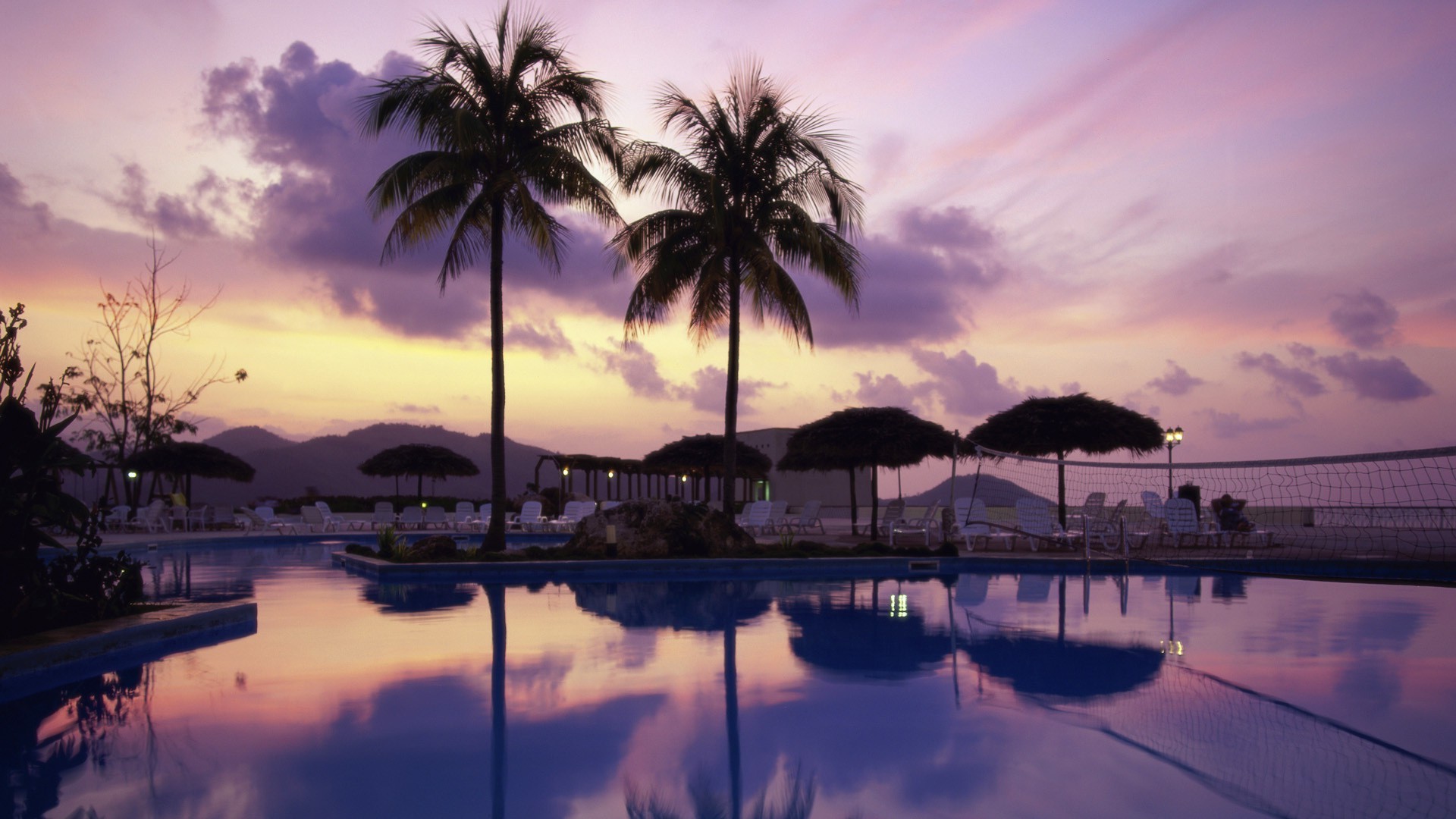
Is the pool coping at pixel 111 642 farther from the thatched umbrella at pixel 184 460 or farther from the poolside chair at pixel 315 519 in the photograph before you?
the thatched umbrella at pixel 184 460

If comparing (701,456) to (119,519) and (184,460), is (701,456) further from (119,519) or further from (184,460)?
(119,519)

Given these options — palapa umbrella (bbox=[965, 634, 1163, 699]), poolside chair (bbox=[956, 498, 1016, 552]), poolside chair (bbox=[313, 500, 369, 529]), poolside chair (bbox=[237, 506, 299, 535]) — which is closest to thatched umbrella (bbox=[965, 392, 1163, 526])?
poolside chair (bbox=[956, 498, 1016, 552])

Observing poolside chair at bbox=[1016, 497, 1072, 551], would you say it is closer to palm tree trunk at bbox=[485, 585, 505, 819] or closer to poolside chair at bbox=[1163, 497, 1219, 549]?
poolside chair at bbox=[1163, 497, 1219, 549]

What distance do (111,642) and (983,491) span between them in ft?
68.5

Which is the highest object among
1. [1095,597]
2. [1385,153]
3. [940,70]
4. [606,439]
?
[940,70]

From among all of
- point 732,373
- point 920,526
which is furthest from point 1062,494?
point 732,373

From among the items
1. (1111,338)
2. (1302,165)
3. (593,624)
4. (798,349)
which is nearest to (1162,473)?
(1111,338)

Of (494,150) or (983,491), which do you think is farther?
(983,491)

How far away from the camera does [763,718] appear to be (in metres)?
4.50

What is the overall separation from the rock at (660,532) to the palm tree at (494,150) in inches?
57.7

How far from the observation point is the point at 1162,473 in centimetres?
2403

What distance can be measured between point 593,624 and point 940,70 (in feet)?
36.7

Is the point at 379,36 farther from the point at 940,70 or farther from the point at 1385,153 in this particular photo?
the point at 1385,153

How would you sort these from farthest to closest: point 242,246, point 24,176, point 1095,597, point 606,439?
1. point 606,439
2. point 242,246
3. point 24,176
4. point 1095,597
